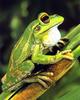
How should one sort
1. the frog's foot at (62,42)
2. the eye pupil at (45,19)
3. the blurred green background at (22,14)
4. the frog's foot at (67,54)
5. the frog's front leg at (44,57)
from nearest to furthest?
the frog's foot at (67,54), the frog's front leg at (44,57), the frog's foot at (62,42), the eye pupil at (45,19), the blurred green background at (22,14)

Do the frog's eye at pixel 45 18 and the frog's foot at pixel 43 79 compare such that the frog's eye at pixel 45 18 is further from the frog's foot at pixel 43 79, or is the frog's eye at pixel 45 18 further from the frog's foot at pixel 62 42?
the frog's foot at pixel 43 79

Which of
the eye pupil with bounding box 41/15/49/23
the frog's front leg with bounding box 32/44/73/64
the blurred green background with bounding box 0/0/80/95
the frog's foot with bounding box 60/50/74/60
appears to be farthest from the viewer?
the blurred green background with bounding box 0/0/80/95

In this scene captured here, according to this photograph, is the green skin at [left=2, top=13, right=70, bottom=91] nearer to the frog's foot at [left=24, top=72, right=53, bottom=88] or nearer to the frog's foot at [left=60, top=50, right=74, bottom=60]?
the frog's foot at [left=24, top=72, right=53, bottom=88]

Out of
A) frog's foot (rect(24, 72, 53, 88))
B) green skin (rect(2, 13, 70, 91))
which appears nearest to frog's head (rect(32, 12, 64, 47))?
green skin (rect(2, 13, 70, 91))

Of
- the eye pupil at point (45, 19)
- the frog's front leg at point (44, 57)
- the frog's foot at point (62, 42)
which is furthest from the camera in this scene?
the eye pupil at point (45, 19)

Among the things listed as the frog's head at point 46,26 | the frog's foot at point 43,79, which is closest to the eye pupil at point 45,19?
the frog's head at point 46,26

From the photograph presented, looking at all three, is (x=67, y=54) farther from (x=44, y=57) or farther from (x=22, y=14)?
(x=22, y=14)

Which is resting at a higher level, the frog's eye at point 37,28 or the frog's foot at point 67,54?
the frog's eye at point 37,28

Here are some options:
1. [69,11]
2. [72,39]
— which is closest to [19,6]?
[69,11]
